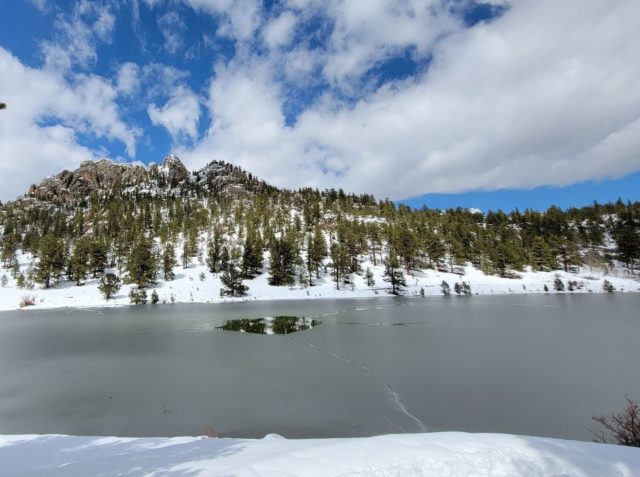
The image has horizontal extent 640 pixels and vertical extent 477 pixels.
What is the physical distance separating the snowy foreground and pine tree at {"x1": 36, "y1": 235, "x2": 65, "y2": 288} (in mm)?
73736

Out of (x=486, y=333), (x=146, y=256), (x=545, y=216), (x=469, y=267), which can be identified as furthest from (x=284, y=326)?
(x=545, y=216)

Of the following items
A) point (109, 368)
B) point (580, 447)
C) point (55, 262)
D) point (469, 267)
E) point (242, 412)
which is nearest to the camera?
point (580, 447)

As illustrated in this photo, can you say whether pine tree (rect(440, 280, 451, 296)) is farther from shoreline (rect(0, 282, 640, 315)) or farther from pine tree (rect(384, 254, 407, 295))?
pine tree (rect(384, 254, 407, 295))

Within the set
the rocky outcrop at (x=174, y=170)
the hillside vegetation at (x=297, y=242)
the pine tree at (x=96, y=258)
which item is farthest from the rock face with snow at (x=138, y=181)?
the pine tree at (x=96, y=258)

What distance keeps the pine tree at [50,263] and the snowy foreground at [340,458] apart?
242 ft

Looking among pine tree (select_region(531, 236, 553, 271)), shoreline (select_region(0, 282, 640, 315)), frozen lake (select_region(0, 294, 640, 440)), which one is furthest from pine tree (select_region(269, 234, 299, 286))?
pine tree (select_region(531, 236, 553, 271))

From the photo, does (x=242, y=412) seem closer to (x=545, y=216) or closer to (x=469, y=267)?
(x=469, y=267)

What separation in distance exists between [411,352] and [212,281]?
58191mm

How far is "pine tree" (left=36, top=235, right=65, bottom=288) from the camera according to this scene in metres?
65.6

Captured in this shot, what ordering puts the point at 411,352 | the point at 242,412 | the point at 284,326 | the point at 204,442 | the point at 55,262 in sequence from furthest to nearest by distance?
the point at 55,262, the point at 284,326, the point at 411,352, the point at 242,412, the point at 204,442

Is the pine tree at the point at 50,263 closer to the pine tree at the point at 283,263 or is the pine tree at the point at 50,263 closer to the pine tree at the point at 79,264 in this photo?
the pine tree at the point at 79,264

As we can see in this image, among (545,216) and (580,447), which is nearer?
(580,447)

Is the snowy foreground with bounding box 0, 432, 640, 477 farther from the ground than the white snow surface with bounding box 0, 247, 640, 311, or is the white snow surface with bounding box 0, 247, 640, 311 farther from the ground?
the white snow surface with bounding box 0, 247, 640, 311

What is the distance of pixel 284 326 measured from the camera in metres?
28.3
